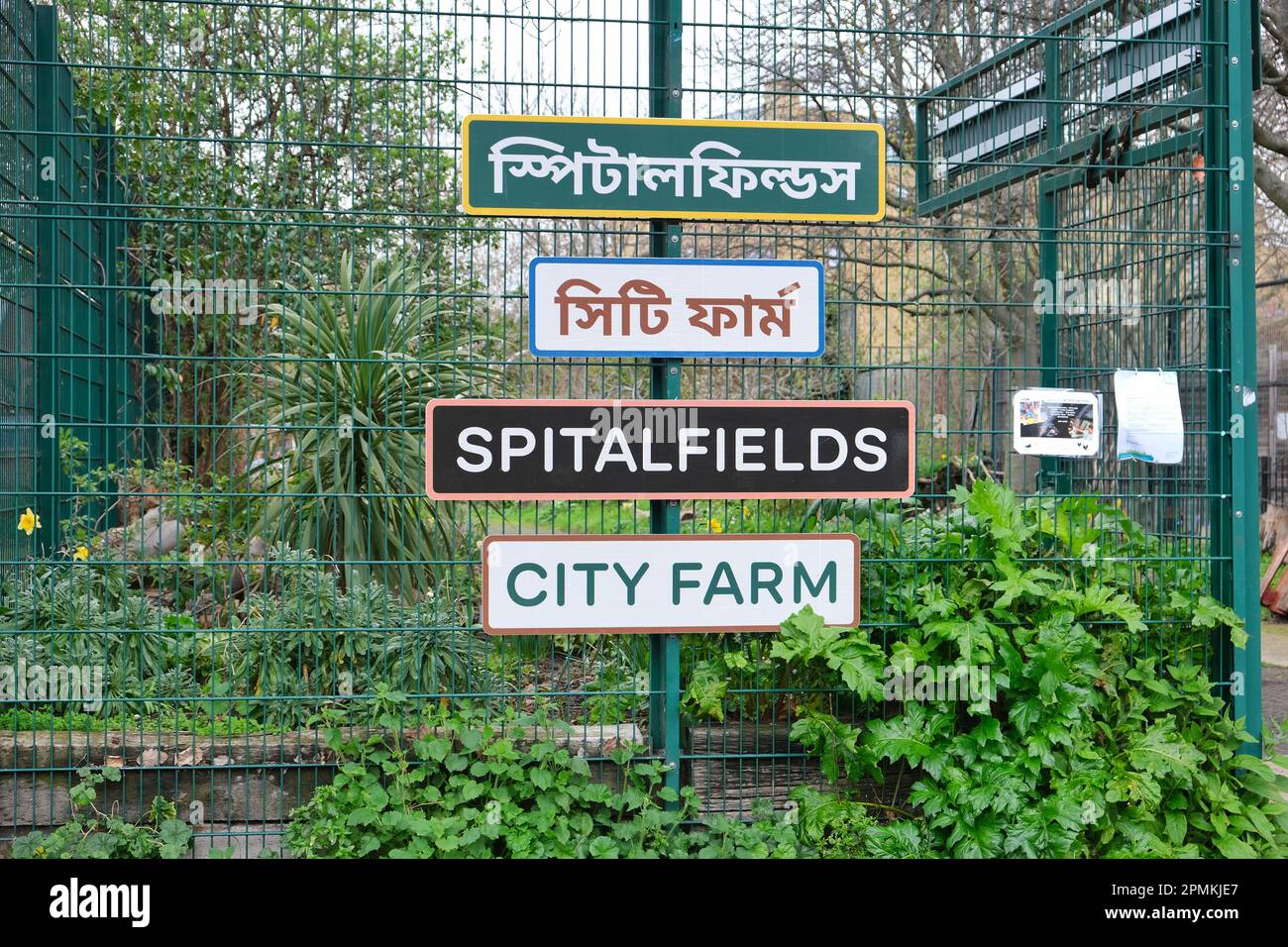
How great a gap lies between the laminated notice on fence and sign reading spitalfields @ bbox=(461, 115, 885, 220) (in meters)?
1.07

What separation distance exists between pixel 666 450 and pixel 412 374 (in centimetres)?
163

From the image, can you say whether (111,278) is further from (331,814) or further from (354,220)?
(331,814)

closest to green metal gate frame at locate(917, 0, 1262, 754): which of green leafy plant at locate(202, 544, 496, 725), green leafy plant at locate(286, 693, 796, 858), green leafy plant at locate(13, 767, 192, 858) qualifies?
green leafy plant at locate(286, 693, 796, 858)

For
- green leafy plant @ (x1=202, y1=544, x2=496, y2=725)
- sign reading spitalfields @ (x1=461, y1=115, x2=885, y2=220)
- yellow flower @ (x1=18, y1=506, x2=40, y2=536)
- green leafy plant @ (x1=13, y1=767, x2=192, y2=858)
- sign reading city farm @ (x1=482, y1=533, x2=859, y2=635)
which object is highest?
sign reading spitalfields @ (x1=461, y1=115, x2=885, y2=220)

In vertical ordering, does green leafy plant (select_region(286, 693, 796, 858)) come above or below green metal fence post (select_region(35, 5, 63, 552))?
below

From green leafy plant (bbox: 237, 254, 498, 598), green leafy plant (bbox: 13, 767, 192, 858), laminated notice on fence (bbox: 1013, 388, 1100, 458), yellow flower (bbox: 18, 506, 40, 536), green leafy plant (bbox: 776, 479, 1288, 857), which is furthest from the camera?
yellow flower (bbox: 18, 506, 40, 536)

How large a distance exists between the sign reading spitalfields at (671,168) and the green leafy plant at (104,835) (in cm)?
251

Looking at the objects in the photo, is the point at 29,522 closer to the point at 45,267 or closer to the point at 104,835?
the point at 45,267

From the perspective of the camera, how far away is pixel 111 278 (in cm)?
539

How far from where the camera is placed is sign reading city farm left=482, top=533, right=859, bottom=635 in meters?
4.09

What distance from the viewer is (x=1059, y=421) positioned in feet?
15.0

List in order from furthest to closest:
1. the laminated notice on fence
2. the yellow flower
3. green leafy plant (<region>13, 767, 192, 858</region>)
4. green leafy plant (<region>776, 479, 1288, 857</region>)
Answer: the yellow flower < the laminated notice on fence < green leafy plant (<region>776, 479, 1288, 857</region>) < green leafy plant (<region>13, 767, 192, 858</region>)

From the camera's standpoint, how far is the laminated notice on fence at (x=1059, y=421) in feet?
14.9

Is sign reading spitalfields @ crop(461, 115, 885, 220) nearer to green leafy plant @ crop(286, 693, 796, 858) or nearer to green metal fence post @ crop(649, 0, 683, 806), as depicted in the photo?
green metal fence post @ crop(649, 0, 683, 806)
